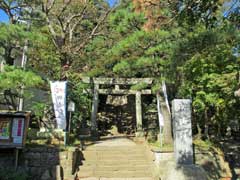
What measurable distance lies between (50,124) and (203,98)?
21.9ft

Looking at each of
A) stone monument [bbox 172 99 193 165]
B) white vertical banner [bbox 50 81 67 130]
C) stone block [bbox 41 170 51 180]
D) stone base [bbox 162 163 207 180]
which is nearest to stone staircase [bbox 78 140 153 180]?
stone block [bbox 41 170 51 180]

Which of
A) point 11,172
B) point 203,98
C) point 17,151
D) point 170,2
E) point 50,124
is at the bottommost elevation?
point 11,172

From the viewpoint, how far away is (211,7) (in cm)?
380

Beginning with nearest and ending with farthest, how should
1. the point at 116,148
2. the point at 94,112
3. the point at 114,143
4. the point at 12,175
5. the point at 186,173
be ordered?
the point at 186,173
the point at 12,175
the point at 116,148
the point at 114,143
the point at 94,112

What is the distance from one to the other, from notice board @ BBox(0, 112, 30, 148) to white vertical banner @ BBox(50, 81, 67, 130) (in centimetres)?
132

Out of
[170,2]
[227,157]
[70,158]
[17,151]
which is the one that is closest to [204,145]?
[227,157]

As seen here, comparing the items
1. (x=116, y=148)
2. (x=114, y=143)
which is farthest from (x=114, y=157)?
(x=114, y=143)

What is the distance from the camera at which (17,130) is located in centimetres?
880

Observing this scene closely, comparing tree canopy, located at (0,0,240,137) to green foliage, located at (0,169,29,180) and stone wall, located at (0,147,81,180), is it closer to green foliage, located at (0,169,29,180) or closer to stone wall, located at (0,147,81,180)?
stone wall, located at (0,147,81,180)

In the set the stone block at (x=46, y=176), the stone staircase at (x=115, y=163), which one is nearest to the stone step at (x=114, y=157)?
the stone staircase at (x=115, y=163)

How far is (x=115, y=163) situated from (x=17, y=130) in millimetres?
3611

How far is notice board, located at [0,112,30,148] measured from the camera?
8.66 meters

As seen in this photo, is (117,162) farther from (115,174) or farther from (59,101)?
(59,101)

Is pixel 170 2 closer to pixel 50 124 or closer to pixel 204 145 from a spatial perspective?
pixel 204 145
